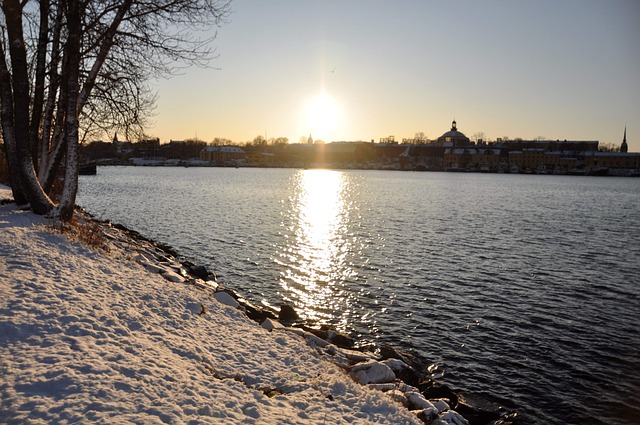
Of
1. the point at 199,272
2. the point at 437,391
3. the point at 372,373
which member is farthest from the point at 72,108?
the point at 437,391

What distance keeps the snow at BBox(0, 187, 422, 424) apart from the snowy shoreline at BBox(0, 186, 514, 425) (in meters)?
0.02

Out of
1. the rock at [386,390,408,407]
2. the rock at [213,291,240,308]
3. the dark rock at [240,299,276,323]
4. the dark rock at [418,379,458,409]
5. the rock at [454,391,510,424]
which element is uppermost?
the rock at [213,291,240,308]

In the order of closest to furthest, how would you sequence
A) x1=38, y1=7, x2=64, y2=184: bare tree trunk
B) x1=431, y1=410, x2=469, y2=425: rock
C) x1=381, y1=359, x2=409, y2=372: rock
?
x1=431, y1=410, x2=469, y2=425: rock → x1=381, y1=359, x2=409, y2=372: rock → x1=38, y1=7, x2=64, y2=184: bare tree trunk

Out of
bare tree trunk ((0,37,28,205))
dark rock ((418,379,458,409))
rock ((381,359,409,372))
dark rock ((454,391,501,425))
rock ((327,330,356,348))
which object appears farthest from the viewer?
bare tree trunk ((0,37,28,205))

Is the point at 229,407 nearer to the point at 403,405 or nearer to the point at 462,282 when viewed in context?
the point at 403,405

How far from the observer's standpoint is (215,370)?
301 inches

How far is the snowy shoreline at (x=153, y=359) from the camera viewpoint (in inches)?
230

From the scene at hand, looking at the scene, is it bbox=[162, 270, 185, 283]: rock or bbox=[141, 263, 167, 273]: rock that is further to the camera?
bbox=[141, 263, 167, 273]: rock

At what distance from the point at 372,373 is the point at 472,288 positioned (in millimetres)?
10539

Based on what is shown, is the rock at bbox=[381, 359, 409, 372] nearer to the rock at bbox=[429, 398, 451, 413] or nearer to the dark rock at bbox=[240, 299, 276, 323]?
the rock at bbox=[429, 398, 451, 413]

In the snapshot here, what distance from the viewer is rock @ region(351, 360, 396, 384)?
902 centimetres

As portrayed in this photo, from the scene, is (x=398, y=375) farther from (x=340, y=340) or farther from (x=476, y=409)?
(x=340, y=340)

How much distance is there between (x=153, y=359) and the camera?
23.3ft

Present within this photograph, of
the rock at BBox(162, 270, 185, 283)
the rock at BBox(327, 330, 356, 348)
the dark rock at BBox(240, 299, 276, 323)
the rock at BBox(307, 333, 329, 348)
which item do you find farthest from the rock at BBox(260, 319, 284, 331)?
the rock at BBox(162, 270, 185, 283)
